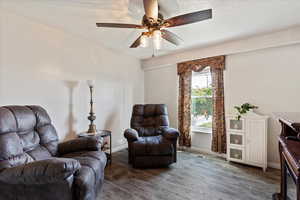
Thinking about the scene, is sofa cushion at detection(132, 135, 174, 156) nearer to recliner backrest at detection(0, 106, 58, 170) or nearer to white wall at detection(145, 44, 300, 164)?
recliner backrest at detection(0, 106, 58, 170)

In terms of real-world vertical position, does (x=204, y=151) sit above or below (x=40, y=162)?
below

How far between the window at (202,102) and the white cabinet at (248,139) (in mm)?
634

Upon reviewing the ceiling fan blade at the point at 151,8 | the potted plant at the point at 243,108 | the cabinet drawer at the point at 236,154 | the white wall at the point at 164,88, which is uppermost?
the ceiling fan blade at the point at 151,8

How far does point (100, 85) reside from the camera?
3438mm

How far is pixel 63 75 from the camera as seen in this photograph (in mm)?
2803

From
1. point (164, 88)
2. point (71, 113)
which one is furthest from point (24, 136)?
point (164, 88)

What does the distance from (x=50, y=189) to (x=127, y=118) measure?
8.91 feet

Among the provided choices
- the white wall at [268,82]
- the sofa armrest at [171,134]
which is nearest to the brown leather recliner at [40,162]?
the sofa armrest at [171,134]

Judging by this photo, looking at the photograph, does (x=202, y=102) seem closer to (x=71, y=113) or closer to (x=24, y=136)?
(x=71, y=113)

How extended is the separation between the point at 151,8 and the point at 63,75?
1989 millimetres

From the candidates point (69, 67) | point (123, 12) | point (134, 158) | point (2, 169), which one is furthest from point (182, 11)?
point (2, 169)

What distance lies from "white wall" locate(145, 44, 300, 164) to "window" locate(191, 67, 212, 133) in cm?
34

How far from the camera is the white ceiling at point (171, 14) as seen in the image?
193 centimetres

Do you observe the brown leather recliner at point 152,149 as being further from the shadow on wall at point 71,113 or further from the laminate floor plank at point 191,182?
the shadow on wall at point 71,113
